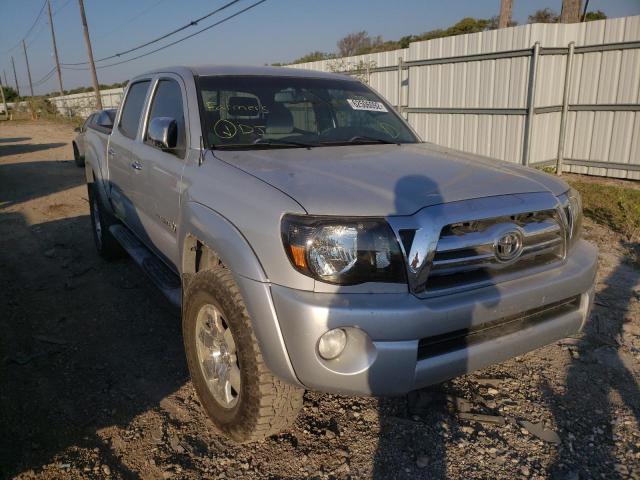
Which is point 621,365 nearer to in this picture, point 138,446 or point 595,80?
point 138,446

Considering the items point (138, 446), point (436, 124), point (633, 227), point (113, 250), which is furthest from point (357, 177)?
point (436, 124)

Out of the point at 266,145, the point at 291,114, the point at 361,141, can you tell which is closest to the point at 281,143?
the point at 266,145

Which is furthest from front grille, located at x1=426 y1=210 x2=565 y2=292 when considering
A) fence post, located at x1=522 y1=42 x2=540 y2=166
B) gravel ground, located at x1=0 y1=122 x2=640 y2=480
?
fence post, located at x1=522 y1=42 x2=540 y2=166

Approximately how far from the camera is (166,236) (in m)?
3.55

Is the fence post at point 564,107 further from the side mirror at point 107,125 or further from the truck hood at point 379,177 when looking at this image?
the side mirror at point 107,125

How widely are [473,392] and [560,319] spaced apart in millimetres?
751

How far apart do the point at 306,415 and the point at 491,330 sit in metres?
1.15

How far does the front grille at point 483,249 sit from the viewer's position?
222 cm

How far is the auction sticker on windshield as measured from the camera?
3.87m

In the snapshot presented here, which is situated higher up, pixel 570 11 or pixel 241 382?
pixel 570 11

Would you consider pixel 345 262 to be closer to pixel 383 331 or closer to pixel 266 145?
pixel 383 331

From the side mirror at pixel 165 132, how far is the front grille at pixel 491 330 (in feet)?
6.54

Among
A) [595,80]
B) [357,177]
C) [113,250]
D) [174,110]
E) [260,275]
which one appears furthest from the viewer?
[595,80]

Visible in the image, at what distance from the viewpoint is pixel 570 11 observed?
38.1 ft
